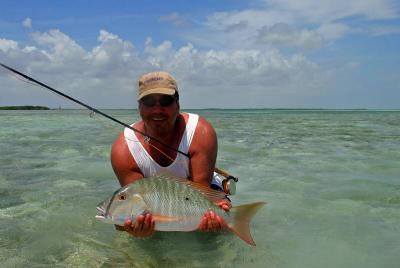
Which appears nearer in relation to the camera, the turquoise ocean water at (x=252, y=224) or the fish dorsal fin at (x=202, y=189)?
the fish dorsal fin at (x=202, y=189)

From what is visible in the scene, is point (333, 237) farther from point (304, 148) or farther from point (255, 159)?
point (304, 148)

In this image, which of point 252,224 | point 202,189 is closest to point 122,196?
point 202,189

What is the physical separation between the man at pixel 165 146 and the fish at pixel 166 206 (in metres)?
0.78

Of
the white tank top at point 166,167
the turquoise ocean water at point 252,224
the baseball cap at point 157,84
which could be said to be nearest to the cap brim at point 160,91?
the baseball cap at point 157,84

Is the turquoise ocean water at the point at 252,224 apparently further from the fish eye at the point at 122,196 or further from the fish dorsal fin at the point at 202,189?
the fish eye at the point at 122,196

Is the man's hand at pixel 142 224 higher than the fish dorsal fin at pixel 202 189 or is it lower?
lower

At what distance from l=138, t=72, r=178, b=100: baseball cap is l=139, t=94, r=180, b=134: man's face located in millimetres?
42

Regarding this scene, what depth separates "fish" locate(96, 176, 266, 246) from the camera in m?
2.82

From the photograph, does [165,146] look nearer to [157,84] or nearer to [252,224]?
[157,84]

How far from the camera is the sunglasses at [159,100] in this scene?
11.4 feet

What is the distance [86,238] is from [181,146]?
120 cm

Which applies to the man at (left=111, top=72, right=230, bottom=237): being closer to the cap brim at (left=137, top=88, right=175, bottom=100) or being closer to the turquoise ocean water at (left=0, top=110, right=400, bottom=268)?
the cap brim at (left=137, top=88, right=175, bottom=100)

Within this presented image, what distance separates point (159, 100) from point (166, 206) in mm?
989

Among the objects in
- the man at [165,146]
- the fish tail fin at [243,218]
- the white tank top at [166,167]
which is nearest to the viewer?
the fish tail fin at [243,218]
